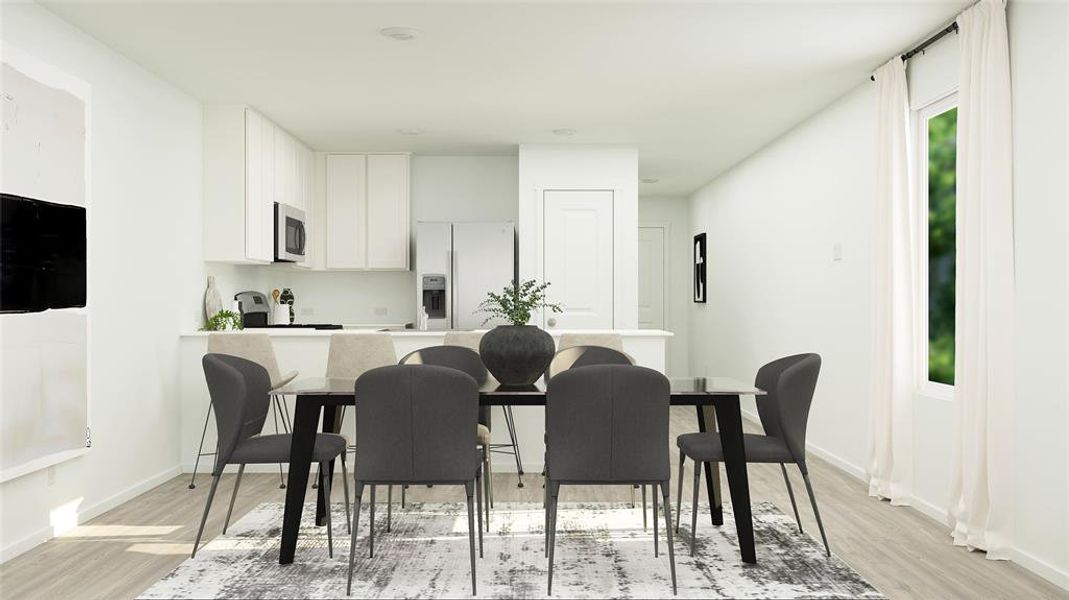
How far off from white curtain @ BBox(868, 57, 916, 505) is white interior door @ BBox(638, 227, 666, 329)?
5828 millimetres

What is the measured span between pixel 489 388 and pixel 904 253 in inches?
103

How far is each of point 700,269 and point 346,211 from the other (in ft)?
14.9

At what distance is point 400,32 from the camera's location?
13.8 feet

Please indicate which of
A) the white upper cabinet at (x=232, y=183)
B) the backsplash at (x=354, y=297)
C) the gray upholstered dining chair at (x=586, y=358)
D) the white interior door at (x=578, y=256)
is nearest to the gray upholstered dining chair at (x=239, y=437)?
the gray upholstered dining chair at (x=586, y=358)

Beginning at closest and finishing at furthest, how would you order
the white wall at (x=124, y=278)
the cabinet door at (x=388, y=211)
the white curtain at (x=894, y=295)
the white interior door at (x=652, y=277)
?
1. the white wall at (x=124, y=278)
2. the white curtain at (x=894, y=295)
3. the cabinet door at (x=388, y=211)
4. the white interior door at (x=652, y=277)

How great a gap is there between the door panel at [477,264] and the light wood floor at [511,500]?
2.28 meters

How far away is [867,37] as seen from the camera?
14.1ft

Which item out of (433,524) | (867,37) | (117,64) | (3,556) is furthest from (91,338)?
(867,37)

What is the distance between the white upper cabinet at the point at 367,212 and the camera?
747cm

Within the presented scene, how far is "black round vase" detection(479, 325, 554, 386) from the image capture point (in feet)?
12.0

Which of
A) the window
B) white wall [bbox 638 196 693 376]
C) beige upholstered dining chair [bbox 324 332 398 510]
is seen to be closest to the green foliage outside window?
the window

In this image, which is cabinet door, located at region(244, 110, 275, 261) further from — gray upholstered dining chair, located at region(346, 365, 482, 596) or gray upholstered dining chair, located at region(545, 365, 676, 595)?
gray upholstered dining chair, located at region(545, 365, 676, 595)

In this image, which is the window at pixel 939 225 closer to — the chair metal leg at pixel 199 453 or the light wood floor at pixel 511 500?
the light wood floor at pixel 511 500

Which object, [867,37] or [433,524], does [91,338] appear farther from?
[867,37]
